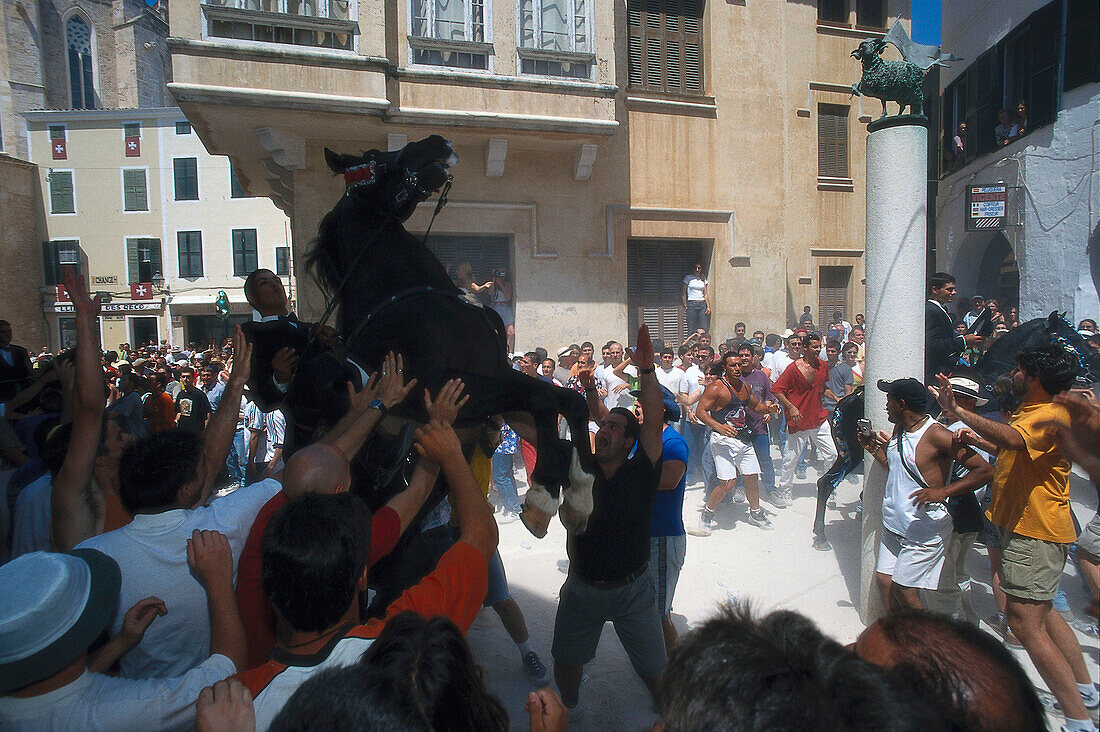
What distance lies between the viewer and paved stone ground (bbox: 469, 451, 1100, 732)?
11.6 ft

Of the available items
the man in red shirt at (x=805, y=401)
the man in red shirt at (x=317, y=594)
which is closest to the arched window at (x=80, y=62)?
the man in red shirt at (x=805, y=401)

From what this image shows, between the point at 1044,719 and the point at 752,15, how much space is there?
1275 centimetres

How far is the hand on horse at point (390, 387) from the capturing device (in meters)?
2.14

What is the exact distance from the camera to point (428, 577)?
1681 millimetres

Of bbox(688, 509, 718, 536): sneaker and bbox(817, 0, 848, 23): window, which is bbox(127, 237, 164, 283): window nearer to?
bbox(817, 0, 848, 23): window

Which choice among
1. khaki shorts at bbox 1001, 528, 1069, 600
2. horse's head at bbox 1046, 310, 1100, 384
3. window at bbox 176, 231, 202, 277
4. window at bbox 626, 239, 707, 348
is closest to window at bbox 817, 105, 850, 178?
window at bbox 626, 239, 707, 348

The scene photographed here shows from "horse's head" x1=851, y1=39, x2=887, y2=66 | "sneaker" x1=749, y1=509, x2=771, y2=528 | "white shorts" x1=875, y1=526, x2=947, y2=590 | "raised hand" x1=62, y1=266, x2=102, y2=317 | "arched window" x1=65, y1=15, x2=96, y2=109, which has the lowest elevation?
"sneaker" x1=749, y1=509, x2=771, y2=528

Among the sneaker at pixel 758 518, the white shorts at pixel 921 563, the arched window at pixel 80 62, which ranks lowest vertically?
the sneaker at pixel 758 518

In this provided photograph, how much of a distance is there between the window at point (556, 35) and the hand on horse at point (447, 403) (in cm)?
835

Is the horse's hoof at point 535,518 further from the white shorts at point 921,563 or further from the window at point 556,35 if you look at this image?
the window at point 556,35

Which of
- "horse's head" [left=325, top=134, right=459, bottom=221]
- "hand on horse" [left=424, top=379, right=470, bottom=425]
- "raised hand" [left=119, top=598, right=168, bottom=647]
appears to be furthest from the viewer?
"horse's head" [left=325, top=134, right=459, bottom=221]

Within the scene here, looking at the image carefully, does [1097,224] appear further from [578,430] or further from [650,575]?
[578,430]

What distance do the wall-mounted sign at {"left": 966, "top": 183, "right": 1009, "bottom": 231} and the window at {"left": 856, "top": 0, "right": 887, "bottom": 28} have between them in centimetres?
429

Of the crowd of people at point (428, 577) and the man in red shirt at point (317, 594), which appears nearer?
the crowd of people at point (428, 577)
